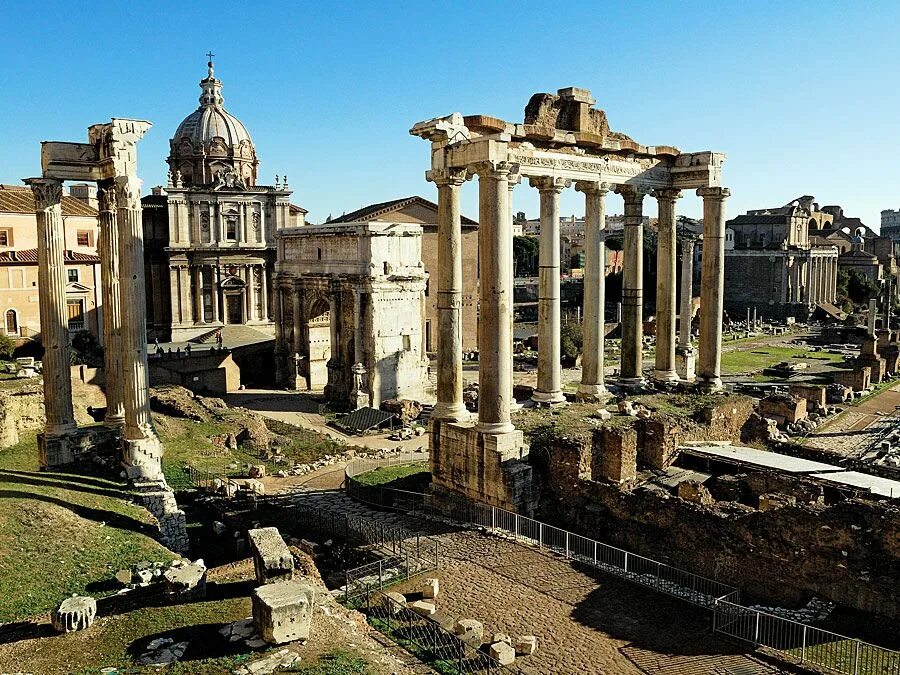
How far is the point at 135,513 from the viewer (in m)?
17.2

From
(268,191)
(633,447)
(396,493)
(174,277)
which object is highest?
(268,191)

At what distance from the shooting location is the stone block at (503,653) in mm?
11227

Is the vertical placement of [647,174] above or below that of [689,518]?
above

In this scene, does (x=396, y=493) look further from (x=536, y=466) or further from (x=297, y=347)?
(x=297, y=347)

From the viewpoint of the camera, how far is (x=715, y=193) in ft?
74.3

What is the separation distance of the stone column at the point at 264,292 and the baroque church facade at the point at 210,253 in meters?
0.06

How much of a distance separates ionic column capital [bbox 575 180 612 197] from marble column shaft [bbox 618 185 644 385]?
158 centimetres

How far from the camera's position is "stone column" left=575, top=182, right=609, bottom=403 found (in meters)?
21.4

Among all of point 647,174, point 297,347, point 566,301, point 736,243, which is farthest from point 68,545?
point 736,243

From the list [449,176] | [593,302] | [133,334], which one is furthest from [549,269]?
[133,334]

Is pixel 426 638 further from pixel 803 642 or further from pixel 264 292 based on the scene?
pixel 264 292

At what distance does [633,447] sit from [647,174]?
8.77m

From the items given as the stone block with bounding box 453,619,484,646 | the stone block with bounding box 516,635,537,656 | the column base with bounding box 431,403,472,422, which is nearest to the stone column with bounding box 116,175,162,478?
the column base with bounding box 431,403,472,422

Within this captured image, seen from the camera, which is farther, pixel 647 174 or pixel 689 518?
Answer: pixel 647 174
